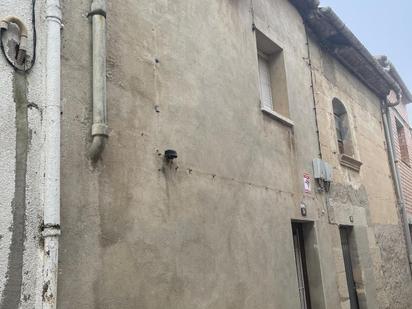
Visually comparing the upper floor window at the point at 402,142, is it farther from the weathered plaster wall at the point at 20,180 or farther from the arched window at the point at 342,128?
the weathered plaster wall at the point at 20,180

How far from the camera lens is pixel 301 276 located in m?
6.37

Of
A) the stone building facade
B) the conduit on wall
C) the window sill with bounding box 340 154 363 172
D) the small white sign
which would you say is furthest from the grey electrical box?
the conduit on wall

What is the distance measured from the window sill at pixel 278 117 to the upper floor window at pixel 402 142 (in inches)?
321

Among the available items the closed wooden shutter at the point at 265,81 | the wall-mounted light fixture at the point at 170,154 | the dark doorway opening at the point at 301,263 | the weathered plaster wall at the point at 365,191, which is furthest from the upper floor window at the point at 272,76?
the wall-mounted light fixture at the point at 170,154

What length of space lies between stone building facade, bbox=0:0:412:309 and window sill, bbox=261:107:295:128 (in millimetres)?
23

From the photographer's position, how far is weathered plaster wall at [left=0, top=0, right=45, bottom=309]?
254 centimetres

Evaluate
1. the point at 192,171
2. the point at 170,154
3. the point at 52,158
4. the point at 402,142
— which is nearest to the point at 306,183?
the point at 192,171

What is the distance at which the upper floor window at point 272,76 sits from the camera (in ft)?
21.7

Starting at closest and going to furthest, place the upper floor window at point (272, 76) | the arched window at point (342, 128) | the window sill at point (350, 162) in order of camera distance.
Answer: the upper floor window at point (272, 76) < the window sill at point (350, 162) < the arched window at point (342, 128)

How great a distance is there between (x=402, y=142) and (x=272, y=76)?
28.6ft

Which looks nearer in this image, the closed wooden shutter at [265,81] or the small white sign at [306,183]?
the small white sign at [306,183]

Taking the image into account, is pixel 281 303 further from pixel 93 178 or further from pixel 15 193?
pixel 15 193

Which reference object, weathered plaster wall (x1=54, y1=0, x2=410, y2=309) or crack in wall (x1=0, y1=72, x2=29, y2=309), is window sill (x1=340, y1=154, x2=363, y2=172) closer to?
weathered plaster wall (x1=54, y1=0, x2=410, y2=309)

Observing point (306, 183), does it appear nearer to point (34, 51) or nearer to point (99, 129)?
point (99, 129)
